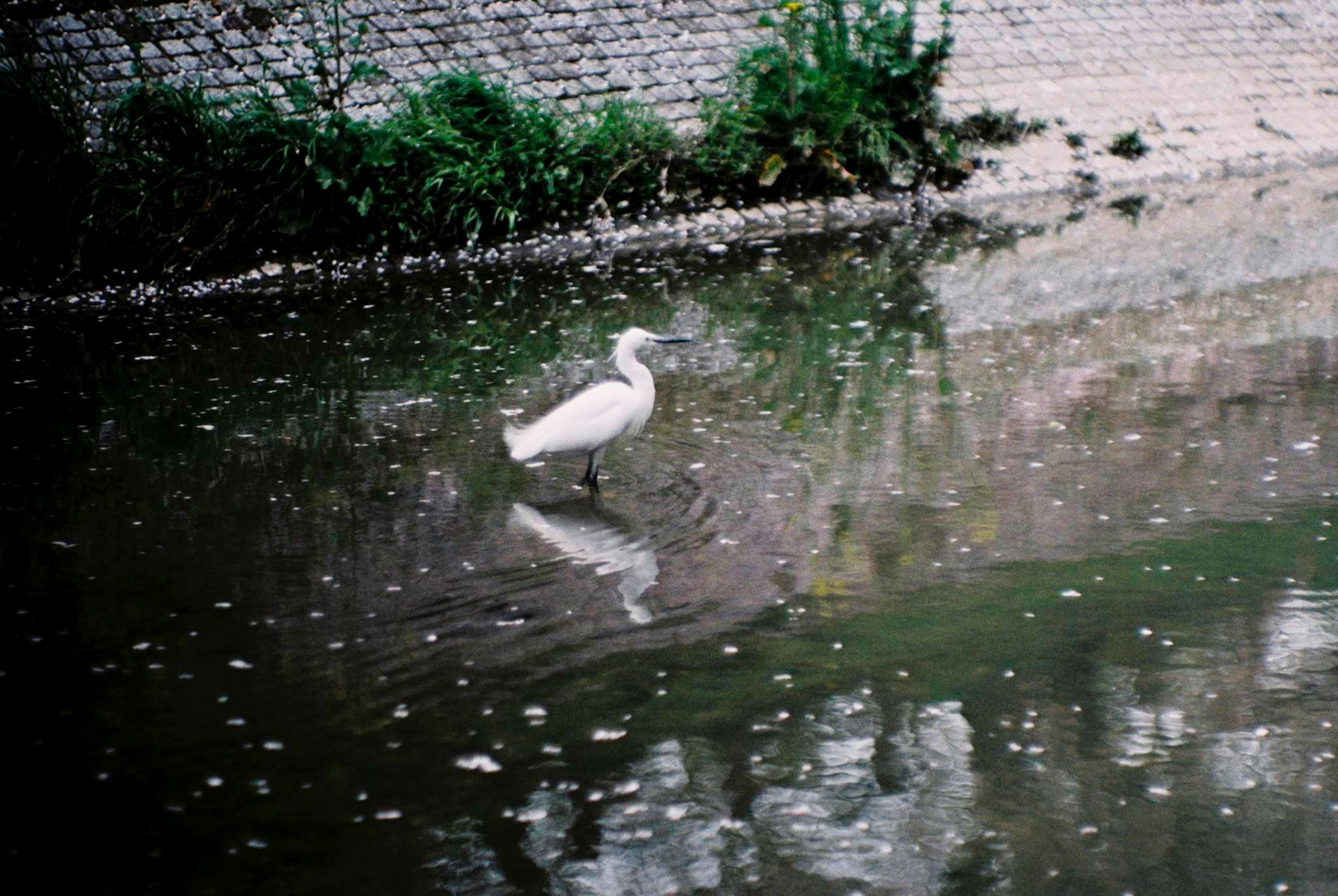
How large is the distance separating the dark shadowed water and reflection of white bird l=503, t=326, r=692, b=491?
0.84 feet

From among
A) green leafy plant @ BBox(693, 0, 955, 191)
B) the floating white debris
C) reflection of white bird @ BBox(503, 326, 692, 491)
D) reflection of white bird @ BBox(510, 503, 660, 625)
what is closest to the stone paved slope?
green leafy plant @ BBox(693, 0, 955, 191)

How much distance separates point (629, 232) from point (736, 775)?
31.7 feet

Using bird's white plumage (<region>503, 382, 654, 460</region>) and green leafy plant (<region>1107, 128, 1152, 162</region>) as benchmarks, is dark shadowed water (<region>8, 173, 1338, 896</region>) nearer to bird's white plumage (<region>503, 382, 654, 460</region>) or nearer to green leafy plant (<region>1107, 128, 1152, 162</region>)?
bird's white plumage (<region>503, 382, 654, 460</region>)

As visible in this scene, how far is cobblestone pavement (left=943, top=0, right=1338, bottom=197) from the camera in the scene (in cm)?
1585

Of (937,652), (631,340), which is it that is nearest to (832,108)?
(631,340)

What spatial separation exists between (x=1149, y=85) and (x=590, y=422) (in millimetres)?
13040

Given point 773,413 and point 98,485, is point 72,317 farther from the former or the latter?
point 773,413

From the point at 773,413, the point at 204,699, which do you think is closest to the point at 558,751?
the point at 204,699

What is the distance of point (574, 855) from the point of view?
3.98 m

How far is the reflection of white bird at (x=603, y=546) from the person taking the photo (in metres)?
5.64

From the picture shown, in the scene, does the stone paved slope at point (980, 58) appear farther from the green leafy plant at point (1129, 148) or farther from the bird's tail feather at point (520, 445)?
the bird's tail feather at point (520, 445)

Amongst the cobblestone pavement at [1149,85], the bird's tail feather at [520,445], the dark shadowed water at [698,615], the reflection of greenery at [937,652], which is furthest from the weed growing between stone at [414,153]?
the reflection of greenery at [937,652]

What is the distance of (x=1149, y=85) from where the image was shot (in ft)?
56.3

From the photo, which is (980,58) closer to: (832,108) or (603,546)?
(832,108)
